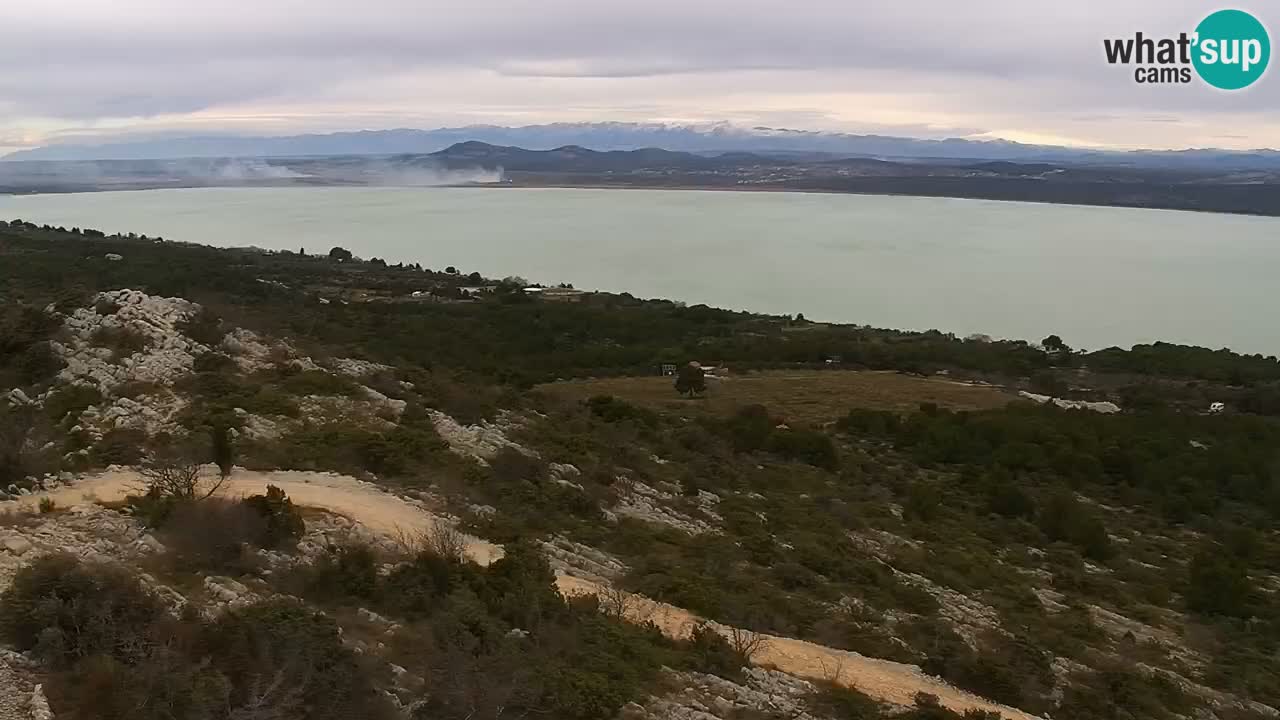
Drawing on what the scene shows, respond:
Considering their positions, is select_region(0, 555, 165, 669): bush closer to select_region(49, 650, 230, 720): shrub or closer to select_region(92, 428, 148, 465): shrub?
select_region(49, 650, 230, 720): shrub

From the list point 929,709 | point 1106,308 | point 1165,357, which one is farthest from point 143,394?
point 1106,308

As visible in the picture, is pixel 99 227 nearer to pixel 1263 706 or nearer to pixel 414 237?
pixel 414 237

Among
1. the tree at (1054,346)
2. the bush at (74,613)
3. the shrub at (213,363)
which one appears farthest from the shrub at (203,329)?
the tree at (1054,346)

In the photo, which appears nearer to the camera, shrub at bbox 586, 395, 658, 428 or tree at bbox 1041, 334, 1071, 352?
shrub at bbox 586, 395, 658, 428

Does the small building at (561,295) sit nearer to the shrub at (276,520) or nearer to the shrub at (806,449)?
the shrub at (806,449)

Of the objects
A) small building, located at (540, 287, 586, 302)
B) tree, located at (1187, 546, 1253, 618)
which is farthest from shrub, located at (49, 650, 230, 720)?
small building, located at (540, 287, 586, 302)

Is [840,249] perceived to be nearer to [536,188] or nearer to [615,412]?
[615,412]
